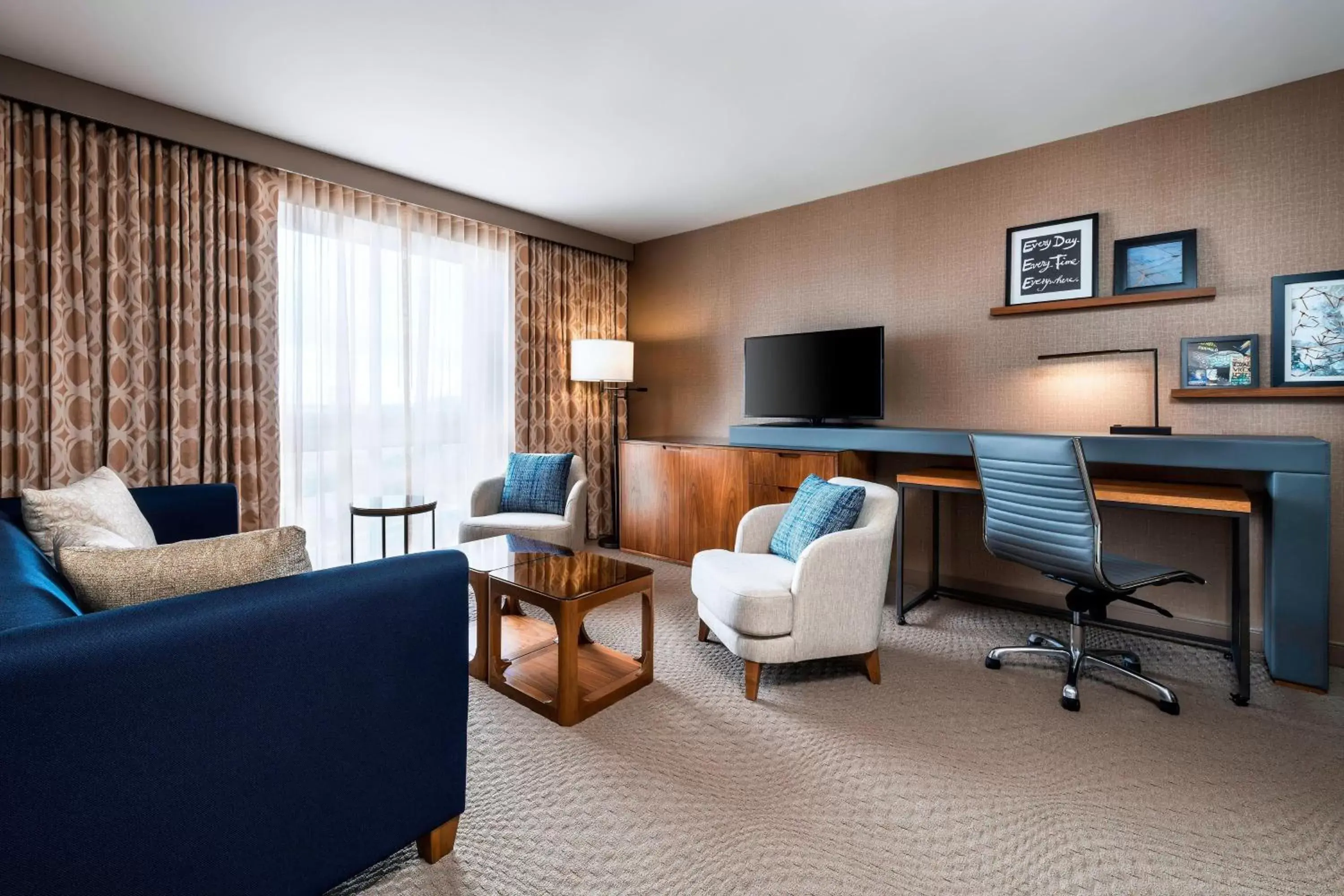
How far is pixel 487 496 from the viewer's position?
155 inches

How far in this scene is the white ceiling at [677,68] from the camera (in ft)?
7.28

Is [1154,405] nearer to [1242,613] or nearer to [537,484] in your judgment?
[1242,613]

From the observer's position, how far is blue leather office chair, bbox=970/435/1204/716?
225cm

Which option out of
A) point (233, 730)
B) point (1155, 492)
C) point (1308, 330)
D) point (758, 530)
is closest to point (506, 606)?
point (758, 530)

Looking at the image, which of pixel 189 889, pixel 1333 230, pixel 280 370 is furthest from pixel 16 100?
pixel 1333 230

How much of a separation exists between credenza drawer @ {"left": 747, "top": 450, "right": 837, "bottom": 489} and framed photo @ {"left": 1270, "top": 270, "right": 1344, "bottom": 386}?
1997 mm

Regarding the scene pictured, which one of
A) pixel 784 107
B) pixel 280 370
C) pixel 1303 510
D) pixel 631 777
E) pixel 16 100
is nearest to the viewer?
pixel 631 777

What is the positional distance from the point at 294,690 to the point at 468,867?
2.23 ft

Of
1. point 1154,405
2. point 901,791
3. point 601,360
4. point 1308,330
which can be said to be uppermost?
point 601,360

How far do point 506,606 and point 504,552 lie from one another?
551mm

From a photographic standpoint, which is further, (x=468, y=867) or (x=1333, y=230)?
(x=1333, y=230)

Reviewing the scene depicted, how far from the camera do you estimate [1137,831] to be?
1621 millimetres

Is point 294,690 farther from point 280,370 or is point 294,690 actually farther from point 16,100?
point 16,100

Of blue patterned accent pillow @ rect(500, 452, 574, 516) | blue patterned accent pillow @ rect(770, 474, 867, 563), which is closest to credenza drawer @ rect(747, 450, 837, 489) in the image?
blue patterned accent pillow @ rect(770, 474, 867, 563)
